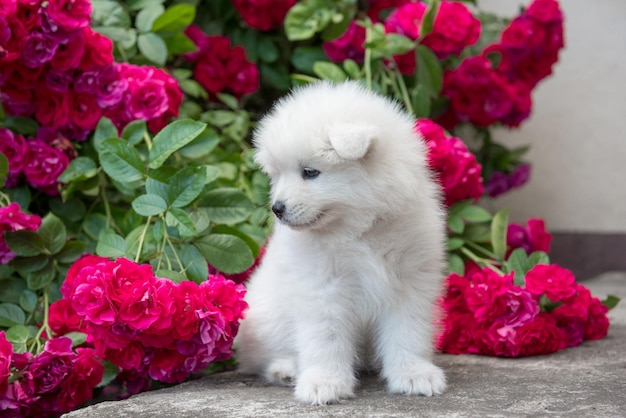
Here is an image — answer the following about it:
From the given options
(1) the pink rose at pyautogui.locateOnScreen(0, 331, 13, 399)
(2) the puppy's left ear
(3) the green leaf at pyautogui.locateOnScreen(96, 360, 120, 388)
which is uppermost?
(2) the puppy's left ear

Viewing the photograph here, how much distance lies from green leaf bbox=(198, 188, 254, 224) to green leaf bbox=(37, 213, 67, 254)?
430 millimetres

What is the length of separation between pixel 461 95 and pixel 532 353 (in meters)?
1.21

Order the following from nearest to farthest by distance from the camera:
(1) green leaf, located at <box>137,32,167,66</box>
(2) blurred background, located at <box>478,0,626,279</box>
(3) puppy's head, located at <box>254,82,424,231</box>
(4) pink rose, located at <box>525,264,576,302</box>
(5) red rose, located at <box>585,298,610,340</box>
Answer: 1. (3) puppy's head, located at <box>254,82,424,231</box>
2. (4) pink rose, located at <box>525,264,576,302</box>
3. (5) red rose, located at <box>585,298,610,340</box>
4. (1) green leaf, located at <box>137,32,167,66</box>
5. (2) blurred background, located at <box>478,0,626,279</box>

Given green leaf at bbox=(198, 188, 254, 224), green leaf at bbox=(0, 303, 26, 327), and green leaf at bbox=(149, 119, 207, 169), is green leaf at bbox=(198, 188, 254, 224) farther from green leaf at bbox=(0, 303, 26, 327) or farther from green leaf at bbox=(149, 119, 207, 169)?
green leaf at bbox=(0, 303, 26, 327)

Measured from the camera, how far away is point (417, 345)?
82.7 inches

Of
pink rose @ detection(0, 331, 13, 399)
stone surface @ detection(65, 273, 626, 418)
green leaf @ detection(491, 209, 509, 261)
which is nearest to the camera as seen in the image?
stone surface @ detection(65, 273, 626, 418)

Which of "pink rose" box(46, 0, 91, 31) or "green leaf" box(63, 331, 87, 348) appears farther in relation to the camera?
"pink rose" box(46, 0, 91, 31)

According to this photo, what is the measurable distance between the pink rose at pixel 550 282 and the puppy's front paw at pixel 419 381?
2.03 feet

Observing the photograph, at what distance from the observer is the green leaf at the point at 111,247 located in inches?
91.2

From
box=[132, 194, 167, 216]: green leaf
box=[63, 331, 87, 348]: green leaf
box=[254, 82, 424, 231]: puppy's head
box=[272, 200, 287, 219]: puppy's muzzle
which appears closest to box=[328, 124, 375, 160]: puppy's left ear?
box=[254, 82, 424, 231]: puppy's head

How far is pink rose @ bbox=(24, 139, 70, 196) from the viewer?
101 inches

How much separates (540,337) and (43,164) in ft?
5.39

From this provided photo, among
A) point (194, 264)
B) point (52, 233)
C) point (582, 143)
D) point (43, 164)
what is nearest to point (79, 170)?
point (43, 164)

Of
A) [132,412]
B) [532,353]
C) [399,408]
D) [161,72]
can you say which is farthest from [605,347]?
[161,72]
